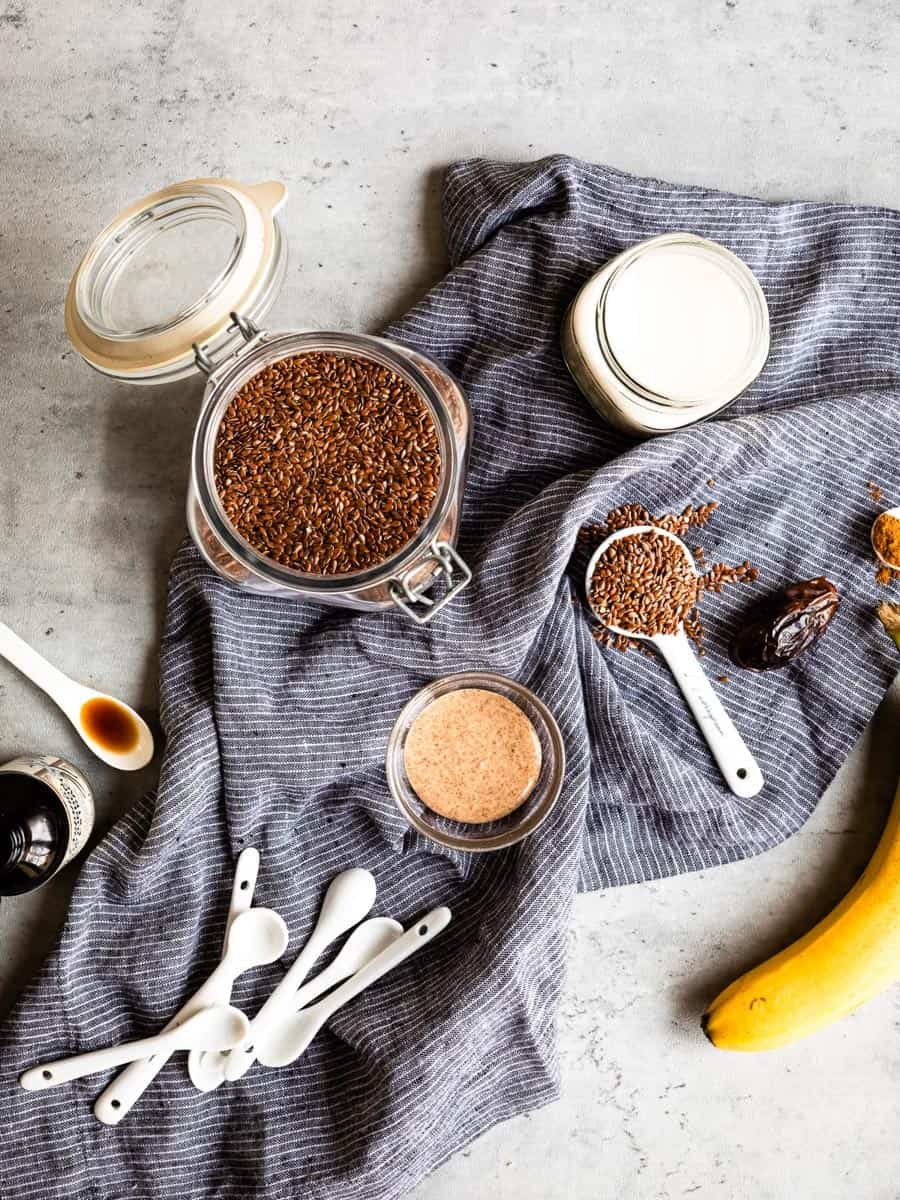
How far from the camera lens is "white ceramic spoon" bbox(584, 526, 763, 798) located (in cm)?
150

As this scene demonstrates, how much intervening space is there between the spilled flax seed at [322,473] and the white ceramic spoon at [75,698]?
1.37 feet

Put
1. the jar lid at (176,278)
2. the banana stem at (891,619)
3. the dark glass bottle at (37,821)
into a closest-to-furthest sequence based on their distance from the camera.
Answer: the jar lid at (176,278), the dark glass bottle at (37,821), the banana stem at (891,619)

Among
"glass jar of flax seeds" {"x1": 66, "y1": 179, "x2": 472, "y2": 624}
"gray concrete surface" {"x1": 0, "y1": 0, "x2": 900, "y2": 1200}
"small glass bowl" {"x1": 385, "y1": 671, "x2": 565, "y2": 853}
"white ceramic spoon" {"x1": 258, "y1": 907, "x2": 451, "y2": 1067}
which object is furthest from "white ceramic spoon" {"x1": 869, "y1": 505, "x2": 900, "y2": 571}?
"white ceramic spoon" {"x1": 258, "y1": 907, "x2": 451, "y2": 1067}

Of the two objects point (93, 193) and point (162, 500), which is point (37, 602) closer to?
point (162, 500)

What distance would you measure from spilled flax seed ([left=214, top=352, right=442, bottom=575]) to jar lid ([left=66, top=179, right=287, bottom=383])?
107 mm

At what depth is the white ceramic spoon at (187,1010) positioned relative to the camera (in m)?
1.45

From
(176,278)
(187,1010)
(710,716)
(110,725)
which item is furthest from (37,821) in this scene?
(710,716)

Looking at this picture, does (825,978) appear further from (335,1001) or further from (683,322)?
(683,322)

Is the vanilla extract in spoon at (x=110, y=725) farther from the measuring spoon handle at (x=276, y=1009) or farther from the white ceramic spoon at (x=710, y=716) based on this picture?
the white ceramic spoon at (x=710, y=716)

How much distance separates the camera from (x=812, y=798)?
153 centimetres

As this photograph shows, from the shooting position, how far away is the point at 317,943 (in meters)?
1.48

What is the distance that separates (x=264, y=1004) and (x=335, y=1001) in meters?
0.10

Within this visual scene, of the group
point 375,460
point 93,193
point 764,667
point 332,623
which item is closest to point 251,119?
point 93,193

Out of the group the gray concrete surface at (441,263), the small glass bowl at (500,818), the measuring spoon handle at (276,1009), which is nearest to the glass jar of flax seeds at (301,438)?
the small glass bowl at (500,818)
